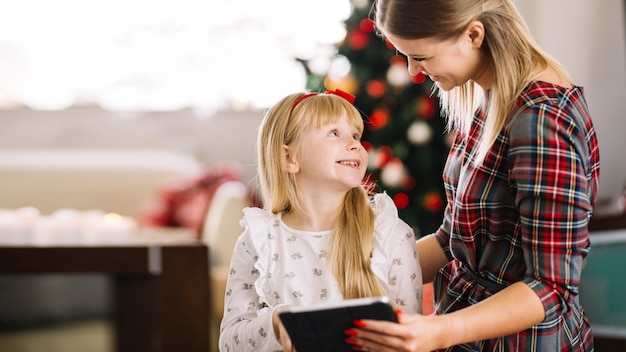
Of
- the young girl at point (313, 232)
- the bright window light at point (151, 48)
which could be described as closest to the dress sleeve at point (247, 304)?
the young girl at point (313, 232)

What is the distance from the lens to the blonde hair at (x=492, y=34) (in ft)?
4.31

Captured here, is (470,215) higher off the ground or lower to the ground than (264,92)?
lower

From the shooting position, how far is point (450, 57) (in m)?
1.37

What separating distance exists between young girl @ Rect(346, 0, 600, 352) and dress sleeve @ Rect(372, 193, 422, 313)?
0.09 metres

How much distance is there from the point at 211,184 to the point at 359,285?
2440 mm

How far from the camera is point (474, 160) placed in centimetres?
140

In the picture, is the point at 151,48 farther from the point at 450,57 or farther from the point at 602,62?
the point at 450,57

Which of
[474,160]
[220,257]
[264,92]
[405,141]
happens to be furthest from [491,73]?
[264,92]

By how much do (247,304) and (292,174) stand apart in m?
0.26

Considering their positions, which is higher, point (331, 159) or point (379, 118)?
point (379, 118)

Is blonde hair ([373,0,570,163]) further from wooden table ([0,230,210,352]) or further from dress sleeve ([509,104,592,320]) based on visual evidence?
wooden table ([0,230,210,352])

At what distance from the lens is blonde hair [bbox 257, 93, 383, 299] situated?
1.45 metres

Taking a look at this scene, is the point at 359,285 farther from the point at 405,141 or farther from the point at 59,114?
the point at 59,114

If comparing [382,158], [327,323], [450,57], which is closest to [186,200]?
[382,158]
